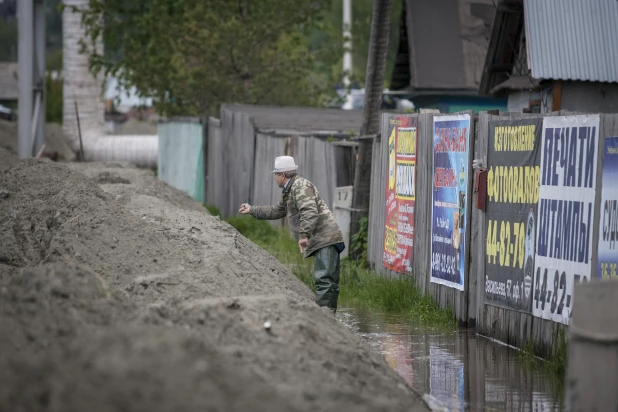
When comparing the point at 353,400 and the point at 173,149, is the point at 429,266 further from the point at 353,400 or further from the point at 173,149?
the point at 173,149

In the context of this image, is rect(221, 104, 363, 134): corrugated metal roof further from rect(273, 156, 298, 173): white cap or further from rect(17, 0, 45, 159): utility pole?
rect(273, 156, 298, 173): white cap

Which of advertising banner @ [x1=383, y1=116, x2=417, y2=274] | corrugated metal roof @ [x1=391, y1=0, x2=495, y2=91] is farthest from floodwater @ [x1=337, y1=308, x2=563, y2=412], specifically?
corrugated metal roof @ [x1=391, y1=0, x2=495, y2=91]

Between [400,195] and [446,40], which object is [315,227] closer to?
[400,195]

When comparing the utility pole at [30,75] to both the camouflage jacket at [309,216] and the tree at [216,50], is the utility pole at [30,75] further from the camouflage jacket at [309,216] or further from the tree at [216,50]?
the camouflage jacket at [309,216]

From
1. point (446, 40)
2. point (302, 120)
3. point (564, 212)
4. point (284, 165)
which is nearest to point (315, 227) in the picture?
point (284, 165)

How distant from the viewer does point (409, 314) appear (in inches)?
481

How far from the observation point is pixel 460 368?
9.25 metres

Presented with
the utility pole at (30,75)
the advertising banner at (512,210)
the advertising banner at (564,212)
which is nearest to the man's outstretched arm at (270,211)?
the advertising banner at (512,210)

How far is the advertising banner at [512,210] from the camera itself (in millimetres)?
9672

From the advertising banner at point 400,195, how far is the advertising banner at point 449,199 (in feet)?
2.73

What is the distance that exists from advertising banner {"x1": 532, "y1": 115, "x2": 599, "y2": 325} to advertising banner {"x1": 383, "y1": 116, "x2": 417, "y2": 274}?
139 inches

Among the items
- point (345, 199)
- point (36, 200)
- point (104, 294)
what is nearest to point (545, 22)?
point (345, 199)

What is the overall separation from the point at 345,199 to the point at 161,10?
55.3 feet

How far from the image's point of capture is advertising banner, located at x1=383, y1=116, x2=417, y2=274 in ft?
42.5
